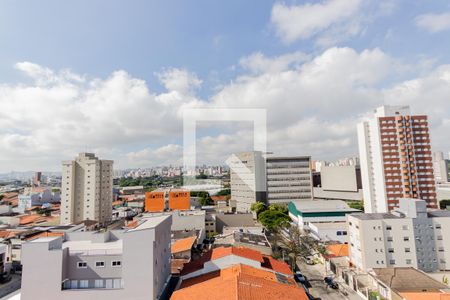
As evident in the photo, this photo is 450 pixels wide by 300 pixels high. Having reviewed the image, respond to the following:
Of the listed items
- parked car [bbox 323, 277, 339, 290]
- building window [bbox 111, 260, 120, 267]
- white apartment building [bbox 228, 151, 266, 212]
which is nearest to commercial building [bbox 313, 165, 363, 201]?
white apartment building [bbox 228, 151, 266, 212]

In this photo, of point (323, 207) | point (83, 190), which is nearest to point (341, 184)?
point (323, 207)

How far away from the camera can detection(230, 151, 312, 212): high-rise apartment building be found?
1216 inches

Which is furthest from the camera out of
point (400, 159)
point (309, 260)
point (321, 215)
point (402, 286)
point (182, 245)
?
point (321, 215)

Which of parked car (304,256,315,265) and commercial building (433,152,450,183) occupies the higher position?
commercial building (433,152,450,183)

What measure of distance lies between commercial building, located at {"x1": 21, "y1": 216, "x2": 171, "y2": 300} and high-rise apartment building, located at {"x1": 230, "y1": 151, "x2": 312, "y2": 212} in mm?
23161

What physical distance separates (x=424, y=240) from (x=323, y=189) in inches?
889

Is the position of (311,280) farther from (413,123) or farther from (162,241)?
(413,123)

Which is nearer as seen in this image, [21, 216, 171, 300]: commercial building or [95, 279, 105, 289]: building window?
[21, 216, 171, 300]: commercial building

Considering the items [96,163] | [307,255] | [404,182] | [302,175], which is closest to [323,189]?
[302,175]

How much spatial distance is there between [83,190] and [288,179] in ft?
71.4

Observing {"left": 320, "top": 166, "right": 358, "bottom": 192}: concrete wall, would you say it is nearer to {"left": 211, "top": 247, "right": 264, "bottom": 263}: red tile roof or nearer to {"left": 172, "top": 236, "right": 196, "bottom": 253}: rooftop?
{"left": 172, "top": 236, "right": 196, "bottom": 253}: rooftop

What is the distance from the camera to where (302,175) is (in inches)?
1237

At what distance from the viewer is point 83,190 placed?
24094mm

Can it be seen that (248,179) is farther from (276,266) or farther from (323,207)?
(276,266)
